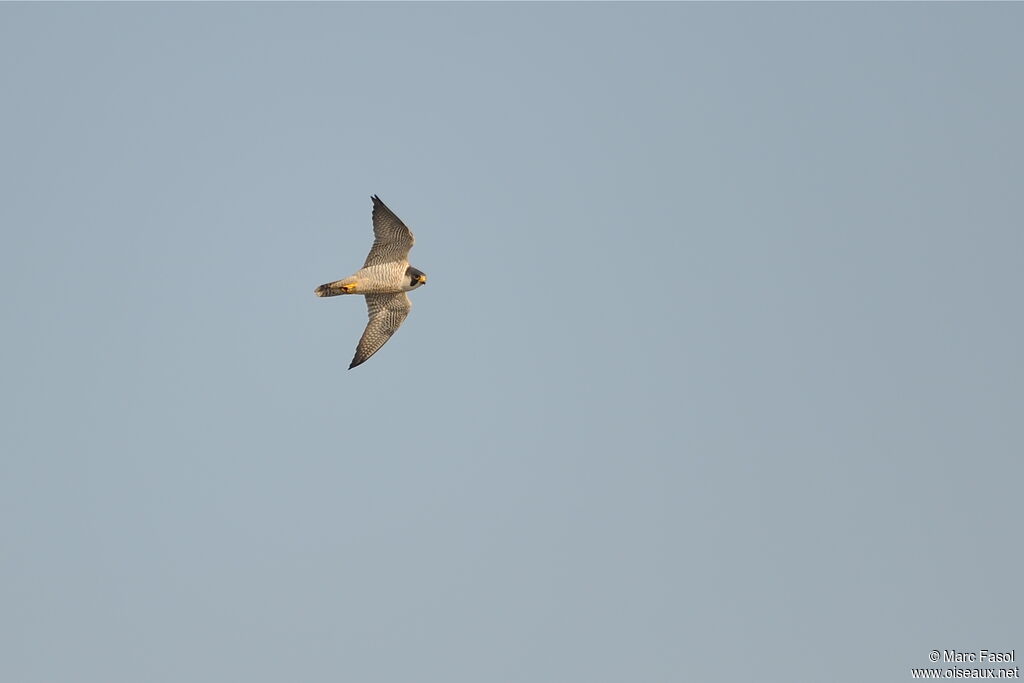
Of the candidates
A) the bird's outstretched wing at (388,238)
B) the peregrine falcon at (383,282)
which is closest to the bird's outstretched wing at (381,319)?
the peregrine falcon at (383,282)

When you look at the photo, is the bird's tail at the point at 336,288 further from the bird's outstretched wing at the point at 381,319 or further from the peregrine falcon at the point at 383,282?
the bird's outstretched wing at the point at 381,319

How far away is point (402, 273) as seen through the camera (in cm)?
5441

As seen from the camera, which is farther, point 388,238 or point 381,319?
point 381,319

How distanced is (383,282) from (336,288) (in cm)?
181

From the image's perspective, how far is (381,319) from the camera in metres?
56.2

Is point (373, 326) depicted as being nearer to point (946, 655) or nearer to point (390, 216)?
point (390, 216)

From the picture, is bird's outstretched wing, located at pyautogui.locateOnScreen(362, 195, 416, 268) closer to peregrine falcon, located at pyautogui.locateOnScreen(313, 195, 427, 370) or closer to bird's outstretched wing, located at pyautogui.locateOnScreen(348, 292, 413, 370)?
peregrine falcon, located at pyautogui.locateOnScreen(313, 195, 427, 370)

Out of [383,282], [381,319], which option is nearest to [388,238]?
[383,282]

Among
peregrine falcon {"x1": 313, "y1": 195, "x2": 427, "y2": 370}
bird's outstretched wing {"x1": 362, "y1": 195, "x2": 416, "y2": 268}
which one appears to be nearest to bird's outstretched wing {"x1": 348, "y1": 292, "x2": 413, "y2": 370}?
peregrine falcon {"x1": 313, "y1": 195, "x2": 427, "y2": 370}

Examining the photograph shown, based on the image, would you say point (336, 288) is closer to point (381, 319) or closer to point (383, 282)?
point (383, 282)

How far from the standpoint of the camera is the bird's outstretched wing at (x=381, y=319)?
5594 centimetres

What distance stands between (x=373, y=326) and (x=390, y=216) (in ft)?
16.7

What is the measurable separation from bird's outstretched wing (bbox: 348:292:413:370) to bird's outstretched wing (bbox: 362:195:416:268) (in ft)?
6.39

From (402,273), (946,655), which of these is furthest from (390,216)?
(946,655)
